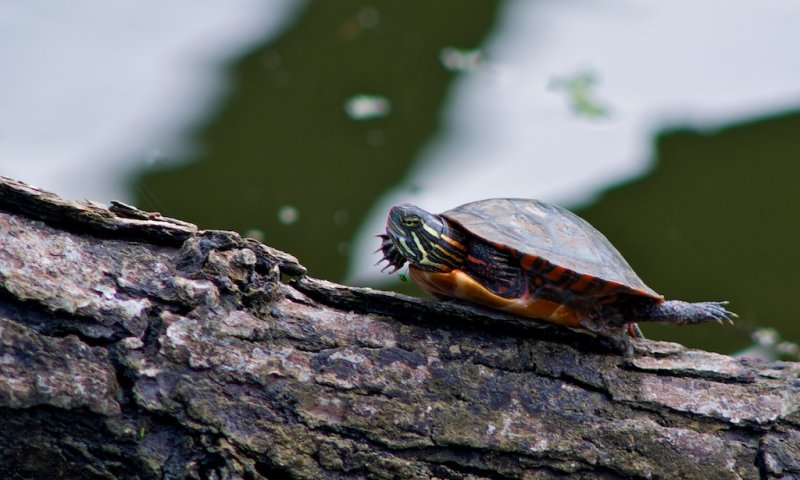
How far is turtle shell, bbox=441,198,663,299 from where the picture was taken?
2195 mm

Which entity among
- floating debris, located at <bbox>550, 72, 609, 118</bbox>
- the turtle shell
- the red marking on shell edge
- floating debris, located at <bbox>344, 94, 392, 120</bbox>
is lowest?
the red marking on shell edge

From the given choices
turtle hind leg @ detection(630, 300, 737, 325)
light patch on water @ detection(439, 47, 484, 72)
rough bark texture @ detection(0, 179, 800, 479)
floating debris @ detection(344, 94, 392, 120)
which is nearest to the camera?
rough bark texture @ detection(0, 179, 800, 479)

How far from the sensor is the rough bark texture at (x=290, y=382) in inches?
62.6

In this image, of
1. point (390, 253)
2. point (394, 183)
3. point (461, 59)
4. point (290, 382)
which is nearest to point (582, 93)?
point (461, 59)

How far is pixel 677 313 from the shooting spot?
92.0 inches

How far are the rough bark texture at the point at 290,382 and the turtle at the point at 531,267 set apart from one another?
108 millimetres

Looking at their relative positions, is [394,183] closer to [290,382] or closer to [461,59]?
[461,59]

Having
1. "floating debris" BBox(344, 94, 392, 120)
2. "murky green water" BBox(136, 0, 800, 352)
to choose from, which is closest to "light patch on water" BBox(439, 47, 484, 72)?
"murky green water" BBox(136, 0, 800, 352)

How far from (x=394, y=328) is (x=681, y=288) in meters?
2.32

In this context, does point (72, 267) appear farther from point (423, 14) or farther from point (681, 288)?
point (423, 14)

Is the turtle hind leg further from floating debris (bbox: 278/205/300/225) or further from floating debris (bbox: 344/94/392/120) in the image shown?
floating debris (bbox: 344/94/392/120)

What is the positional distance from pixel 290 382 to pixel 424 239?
2.47 feet

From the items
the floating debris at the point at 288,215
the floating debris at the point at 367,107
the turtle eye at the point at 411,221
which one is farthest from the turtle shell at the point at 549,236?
the floating debris at the point at 367,107

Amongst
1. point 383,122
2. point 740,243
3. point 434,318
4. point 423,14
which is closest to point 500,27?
point 423,14
